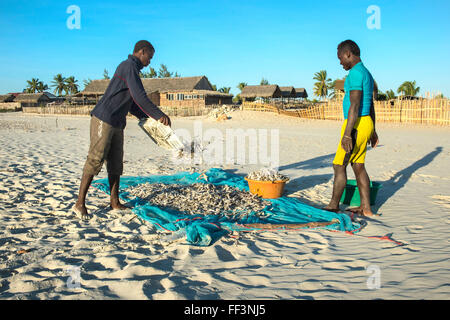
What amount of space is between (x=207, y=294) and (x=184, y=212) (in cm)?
170

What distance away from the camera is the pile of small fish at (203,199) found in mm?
3695

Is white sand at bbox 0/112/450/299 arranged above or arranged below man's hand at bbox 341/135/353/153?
below

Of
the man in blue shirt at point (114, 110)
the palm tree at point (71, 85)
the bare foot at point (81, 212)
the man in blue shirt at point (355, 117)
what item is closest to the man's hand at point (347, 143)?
the man in blue shirt at point (355, 117)

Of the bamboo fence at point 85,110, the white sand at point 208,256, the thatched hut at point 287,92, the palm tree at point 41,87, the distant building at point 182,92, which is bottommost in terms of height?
the white sand at point 208,256

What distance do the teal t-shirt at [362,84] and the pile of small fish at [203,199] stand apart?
1671mm

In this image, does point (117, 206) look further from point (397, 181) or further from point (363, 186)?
point (397, 181)

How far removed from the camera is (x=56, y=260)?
2395 millimetres

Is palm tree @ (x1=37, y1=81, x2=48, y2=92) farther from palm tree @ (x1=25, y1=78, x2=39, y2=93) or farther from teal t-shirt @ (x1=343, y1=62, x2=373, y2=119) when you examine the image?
teal t-shirt @ (x1=343, y1=62, x2=373, y2=119)

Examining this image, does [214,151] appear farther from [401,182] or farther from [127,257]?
[127,257]

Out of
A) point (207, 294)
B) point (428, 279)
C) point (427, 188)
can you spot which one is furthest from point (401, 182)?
point (207, 294)

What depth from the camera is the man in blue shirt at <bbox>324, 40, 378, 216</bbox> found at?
338cm

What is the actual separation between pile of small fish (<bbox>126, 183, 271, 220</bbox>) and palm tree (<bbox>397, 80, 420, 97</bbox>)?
40.5 m

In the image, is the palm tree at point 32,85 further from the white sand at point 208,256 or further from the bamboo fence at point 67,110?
the white sand at point 208,256

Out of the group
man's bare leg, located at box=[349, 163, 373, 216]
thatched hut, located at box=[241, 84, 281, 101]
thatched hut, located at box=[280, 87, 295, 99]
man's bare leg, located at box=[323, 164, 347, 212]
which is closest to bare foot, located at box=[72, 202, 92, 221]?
man's bare leg, located at box=[323, 164, 347, 212]
